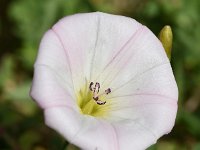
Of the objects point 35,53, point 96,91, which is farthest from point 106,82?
point 35,53

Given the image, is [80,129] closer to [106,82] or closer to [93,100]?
[93,100]

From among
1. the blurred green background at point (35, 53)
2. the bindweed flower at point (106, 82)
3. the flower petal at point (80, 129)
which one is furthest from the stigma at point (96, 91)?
the blurred green background at point (35, 53)

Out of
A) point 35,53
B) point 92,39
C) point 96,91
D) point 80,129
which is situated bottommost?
point 35,53

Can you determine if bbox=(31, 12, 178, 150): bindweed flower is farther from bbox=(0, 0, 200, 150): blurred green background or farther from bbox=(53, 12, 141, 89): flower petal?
bbox=(0, 0, 200, 150): blurred green background

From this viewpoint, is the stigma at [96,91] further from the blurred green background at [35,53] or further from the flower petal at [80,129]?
the blurred green background at [35,53]

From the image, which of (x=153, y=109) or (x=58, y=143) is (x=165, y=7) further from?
(x=153, y=109)

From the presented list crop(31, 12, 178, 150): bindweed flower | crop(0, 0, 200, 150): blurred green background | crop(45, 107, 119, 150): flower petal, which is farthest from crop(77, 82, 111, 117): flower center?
crop(0, 0, 200, 150): blurred green background

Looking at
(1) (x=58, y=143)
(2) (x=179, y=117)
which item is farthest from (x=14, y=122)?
(2) (x=179, y=117)
